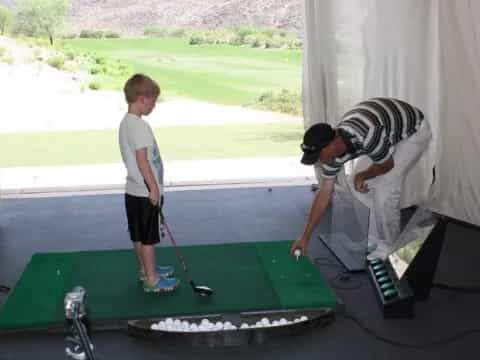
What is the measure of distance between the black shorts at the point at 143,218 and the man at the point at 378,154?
0.69 m

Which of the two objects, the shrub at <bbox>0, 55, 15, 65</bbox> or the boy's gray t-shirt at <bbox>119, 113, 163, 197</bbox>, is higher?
the shrub at <bbox>0, 55, 15, 65</bbox>

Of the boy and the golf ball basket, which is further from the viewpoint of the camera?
the boy

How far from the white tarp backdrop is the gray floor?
3.08ft

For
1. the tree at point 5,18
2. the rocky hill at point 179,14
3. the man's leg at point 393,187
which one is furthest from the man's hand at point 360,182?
the tree at point 5,18

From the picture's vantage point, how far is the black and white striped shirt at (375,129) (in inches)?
125

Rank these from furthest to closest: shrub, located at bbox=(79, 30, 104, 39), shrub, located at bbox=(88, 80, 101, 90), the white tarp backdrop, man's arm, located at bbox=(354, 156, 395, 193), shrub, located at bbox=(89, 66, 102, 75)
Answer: shrub, located at bbox=(88, 80, 101, 90) < shrub, located at bbox=(89, 66, 102, 75) < shrub, located at bbox=(79, 30, 104, 39) < the white tarp backdrop < man's arm, located at bbox=(354, 156, 395, 193)

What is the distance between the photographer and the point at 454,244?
3914 millimetres

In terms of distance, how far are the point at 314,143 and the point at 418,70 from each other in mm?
1930

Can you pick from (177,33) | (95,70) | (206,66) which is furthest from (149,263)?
(206,66)

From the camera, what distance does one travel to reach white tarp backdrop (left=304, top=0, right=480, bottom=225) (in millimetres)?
4137

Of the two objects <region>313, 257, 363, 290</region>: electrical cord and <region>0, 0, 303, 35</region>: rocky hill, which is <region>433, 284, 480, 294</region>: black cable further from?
<region>0, 0, 303, 35</region>: rocky hill

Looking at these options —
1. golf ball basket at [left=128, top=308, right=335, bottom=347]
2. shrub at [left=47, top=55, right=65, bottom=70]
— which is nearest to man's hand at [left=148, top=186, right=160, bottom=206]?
golf ball basket at [left=128, top=308, right=335, bottom=347]

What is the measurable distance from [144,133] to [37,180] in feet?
11.1

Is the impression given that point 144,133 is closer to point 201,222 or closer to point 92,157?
point 201,222
